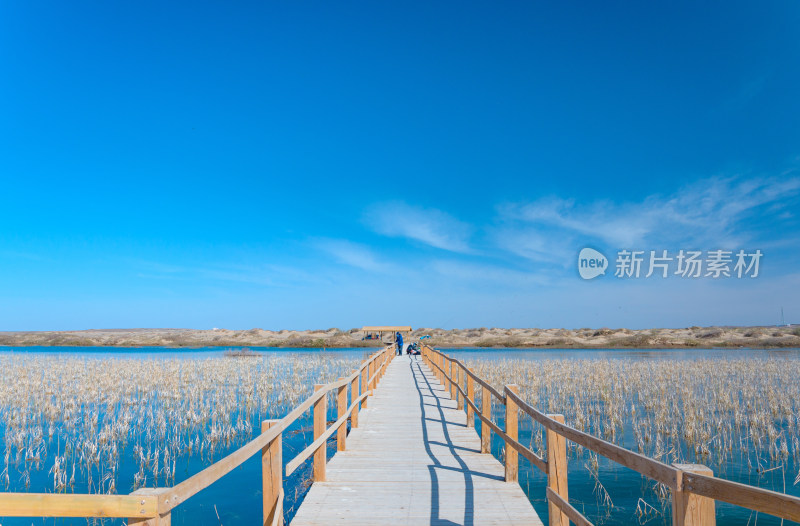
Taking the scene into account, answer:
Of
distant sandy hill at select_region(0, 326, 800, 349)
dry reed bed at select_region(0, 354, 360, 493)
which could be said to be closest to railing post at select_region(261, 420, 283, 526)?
A: dry reed bed at select_region(0, 354, 360, 493)

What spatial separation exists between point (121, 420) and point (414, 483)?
1101 centimetres

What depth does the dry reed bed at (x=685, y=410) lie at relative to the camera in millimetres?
10150

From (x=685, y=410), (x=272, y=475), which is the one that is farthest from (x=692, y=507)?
(x=685, y=410)

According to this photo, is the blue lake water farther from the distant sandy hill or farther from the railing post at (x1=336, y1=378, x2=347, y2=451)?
the distant sandy hill

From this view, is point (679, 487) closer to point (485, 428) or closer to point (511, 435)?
point (511, 435)

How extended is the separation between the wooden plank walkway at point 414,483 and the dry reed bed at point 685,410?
3.38 meters

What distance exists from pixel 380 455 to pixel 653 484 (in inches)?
201

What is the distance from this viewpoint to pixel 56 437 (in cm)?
1211

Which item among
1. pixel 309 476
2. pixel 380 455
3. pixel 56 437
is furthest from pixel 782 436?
pixel 56 437

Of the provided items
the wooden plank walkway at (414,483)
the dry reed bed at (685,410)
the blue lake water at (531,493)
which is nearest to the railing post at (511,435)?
the wooden plank walkway at (414,483)

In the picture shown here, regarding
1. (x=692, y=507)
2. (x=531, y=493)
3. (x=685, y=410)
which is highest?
(x=692, y=507)

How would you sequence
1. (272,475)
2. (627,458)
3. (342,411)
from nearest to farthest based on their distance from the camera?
(627,458) → (272,475) → (342,411)

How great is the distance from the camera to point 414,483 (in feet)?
20.2

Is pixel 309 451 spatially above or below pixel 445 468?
above
